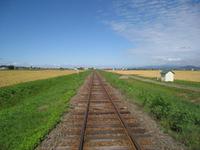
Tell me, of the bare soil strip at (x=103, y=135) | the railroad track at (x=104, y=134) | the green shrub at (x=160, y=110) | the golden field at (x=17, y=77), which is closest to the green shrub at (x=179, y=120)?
the green shrub at (x=160, y=110)

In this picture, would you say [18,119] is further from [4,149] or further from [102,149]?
[102,149]

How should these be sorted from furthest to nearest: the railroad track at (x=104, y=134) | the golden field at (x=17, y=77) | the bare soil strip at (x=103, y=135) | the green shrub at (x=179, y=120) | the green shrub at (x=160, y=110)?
the golden field at (x=17, y=77), the green shrub at (x=160, y=110), the green shrub at (x=179, y=120), the bare soil strip at (x=103, y=135), the railroad track at (x=104, y=134)

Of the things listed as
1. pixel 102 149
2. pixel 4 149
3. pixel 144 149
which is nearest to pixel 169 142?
pixel 144 149

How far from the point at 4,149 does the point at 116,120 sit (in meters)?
5.15

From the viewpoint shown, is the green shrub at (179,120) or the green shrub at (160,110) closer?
the green shrub at (179,120)

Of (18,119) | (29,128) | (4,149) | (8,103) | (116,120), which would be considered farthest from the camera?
(8,103)

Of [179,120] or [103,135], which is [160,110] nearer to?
[179,120]

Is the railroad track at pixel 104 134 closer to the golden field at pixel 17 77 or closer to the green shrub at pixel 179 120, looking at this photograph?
the green shrub at pixel 179 120

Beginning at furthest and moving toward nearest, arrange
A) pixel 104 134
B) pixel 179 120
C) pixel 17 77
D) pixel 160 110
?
pixel 17 77
pixel 160 110
pixel 179 120
pixel 104 134

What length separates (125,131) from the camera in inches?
344

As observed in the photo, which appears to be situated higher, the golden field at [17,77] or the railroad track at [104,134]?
the railroad track at [104,134]

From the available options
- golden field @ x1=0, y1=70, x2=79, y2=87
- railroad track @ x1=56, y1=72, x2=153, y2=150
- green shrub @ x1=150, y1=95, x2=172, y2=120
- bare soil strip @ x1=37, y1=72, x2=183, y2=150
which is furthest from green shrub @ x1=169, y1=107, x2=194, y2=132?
golden field @ x1=0, y1=70, x2=79, y2=87

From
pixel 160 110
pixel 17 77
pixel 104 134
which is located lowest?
pixel 17 77

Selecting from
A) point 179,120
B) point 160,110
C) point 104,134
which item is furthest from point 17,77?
point 104,134
